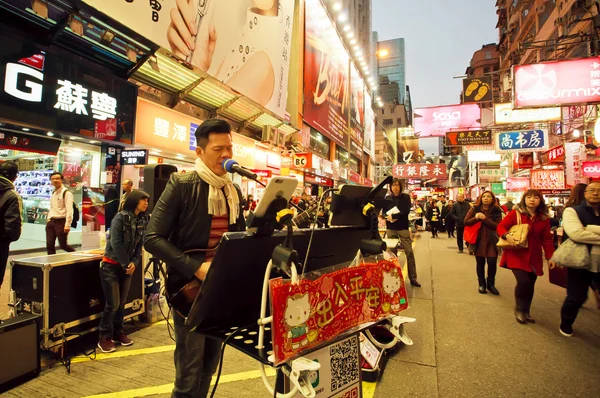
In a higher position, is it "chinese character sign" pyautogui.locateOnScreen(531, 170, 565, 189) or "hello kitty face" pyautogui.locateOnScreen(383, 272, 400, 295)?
"chinese character sign" pyautogui.locateOnScreen(531, 170, 565, 189)

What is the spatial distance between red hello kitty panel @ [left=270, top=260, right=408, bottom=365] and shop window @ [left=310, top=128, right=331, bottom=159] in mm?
16674

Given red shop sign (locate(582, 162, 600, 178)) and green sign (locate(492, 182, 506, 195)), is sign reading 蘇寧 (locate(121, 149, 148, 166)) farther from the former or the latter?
green sign (locate(492, 182, 506, 195))

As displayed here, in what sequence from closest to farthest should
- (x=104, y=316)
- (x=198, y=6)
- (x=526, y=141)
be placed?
(x=104, y=316)
(x=198, y=6)
(x=526, y=141)

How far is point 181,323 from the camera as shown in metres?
1.71

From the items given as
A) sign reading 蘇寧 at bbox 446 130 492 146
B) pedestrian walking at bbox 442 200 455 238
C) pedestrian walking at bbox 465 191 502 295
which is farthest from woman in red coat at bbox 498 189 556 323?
sign reading 蘇寧 at bbox 446 130 492 146

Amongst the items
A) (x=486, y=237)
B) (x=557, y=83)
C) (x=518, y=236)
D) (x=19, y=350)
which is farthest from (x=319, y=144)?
(x=19, y=350)

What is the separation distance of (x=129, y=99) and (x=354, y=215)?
740cm

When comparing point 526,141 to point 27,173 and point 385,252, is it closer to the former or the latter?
point 385,252

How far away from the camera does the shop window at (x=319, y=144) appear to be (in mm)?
18381

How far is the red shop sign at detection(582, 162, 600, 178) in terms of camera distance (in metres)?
9.70

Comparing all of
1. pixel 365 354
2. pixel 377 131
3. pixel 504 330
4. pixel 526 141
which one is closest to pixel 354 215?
pixel 365 354

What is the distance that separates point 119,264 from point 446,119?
651 inches

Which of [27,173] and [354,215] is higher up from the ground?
[27,173]

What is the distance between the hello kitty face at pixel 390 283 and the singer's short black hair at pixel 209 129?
47.2 inches
